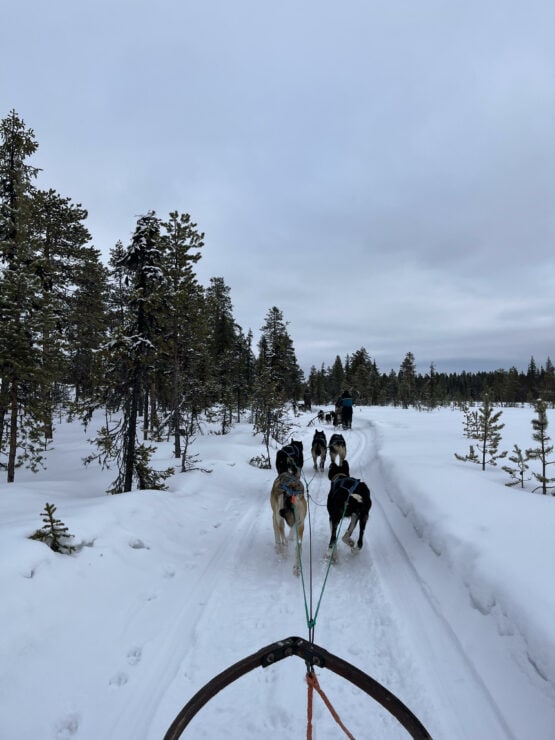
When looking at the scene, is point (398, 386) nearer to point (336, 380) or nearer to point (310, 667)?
point (336, 380)

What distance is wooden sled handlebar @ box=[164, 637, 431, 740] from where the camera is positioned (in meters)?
1.72

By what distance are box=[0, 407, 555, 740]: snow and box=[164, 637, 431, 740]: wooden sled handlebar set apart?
5.07 ft

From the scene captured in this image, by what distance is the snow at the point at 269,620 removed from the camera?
9.87ft

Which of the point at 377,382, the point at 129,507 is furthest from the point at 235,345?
the point at 377,382

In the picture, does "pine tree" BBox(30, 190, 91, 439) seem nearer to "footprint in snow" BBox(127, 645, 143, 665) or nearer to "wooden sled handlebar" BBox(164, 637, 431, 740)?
"footprint in snow" BBox(127, 645, 143, 665)

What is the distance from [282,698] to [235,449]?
12866mm

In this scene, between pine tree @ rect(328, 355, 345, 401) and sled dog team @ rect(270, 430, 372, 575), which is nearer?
sled dog team @ rect(270, 430, 372, 575)

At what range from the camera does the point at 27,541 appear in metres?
4.68

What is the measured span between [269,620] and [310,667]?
2574mm

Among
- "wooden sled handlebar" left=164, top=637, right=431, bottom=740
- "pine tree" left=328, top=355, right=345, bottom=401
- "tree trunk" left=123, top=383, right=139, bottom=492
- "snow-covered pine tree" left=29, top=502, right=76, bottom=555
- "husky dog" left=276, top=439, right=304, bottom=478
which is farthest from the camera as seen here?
"pine tree" left=328, top=355, right=345, bottom=401

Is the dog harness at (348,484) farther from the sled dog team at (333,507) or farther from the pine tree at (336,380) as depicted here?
the pine tree at (336,380)

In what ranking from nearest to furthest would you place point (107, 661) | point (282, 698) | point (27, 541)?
point (282, 698) < point (107, 661) < point (27, 541)

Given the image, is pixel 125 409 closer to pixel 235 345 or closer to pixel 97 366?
pixel 97 366

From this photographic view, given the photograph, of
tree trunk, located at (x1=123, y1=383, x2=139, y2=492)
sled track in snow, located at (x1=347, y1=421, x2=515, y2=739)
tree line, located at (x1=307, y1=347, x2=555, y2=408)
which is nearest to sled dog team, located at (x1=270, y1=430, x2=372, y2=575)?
sled track in snow, located at (x1=347, y1=421, x2=515, y2=739)
